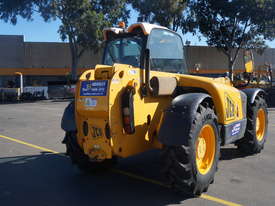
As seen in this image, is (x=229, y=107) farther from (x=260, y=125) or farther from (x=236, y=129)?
(x=260, y=125)

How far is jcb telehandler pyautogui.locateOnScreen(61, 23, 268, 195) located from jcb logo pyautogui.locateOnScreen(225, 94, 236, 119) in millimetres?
16

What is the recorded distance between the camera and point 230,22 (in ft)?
115

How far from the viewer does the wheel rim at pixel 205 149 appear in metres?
5.03

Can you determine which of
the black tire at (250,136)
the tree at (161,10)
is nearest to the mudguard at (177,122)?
the black tire at (250,136)

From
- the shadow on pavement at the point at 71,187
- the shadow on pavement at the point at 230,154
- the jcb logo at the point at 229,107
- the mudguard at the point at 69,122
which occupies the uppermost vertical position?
the jcb logo at the point at 229,107

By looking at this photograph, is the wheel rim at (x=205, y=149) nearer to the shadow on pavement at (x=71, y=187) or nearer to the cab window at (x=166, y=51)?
the shadow on pavement at (x=71, y=187)

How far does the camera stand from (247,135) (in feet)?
22.7

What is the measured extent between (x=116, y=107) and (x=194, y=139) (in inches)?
43.7

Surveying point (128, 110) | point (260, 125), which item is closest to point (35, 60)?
point (260, 125)

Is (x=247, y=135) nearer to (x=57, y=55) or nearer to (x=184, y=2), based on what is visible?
(x=184, y=2)

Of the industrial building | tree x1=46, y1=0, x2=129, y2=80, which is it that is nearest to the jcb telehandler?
tree x1=46, y1=0, x2=129, y2=80

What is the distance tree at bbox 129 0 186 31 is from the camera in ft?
112

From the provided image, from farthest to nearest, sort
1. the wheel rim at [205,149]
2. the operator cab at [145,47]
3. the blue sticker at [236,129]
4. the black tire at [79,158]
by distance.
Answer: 1. the blue sticker at [236,129]
2. the black tire at [79,158]
3. the operator cab at [145,47]
4. the wheel rim at [205,149]

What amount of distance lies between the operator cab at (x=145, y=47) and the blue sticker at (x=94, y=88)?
0.70 metres
